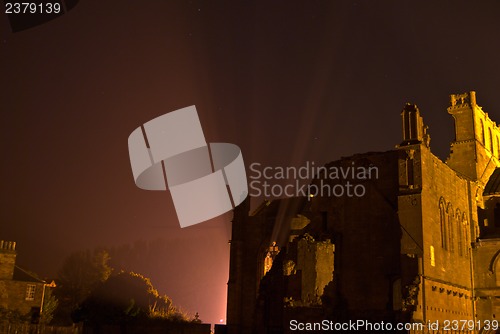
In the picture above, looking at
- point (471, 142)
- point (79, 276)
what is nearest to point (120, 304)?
point (79, 276)

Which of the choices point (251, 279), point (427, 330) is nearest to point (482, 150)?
point (427, 330)

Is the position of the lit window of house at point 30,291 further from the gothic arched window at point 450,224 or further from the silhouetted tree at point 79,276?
the gothic arched window at point 450,224

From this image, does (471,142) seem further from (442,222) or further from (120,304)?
(120,304)

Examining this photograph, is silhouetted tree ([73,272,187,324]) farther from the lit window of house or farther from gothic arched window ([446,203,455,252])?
gothic arched window ([446,203,455,252])

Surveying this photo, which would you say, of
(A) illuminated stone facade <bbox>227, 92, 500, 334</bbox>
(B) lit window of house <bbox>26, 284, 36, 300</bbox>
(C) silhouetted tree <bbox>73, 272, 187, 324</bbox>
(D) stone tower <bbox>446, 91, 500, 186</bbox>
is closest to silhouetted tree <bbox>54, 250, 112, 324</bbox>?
(C) silhouetted tree <bbox>73, 272, 187, 324</bbox>

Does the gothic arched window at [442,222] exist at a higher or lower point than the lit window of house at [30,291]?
higher

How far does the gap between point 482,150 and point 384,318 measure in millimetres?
15531

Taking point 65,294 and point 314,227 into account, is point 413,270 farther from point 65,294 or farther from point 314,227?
point 65,294

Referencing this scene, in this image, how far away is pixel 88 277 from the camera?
207 feet

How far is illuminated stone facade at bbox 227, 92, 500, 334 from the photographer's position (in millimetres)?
27984

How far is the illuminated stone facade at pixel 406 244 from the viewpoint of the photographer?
28.0 metres

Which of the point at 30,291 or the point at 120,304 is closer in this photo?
the point at 30,291

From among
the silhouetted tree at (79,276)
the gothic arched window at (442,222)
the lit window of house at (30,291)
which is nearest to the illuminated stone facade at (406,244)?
the gothic arched window at (442,222)

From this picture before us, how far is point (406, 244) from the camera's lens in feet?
96.8
